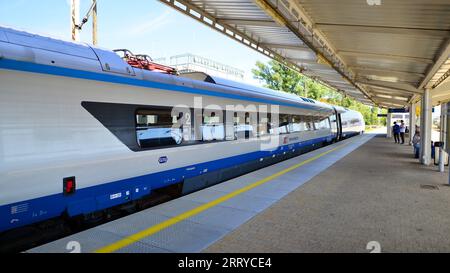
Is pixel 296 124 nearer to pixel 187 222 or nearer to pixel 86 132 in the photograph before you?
pixel 187 222

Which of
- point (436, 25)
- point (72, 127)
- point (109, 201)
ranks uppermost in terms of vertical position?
point (436, 25)

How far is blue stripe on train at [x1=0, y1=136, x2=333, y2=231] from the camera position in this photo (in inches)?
138

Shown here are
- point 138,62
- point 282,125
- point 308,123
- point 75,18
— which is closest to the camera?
point 138,62

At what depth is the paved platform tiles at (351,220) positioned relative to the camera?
383 cm

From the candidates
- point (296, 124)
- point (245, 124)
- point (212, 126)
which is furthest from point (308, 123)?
point (212, 126)

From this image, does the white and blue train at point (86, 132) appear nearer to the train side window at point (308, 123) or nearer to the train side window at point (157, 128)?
the train side window at point (157, 128)

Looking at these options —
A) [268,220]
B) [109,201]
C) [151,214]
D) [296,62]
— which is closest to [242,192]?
[268,220]

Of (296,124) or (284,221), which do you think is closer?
(284,221)

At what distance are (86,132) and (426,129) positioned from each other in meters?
11.6

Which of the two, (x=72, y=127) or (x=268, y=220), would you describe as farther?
(x=268, y=220)

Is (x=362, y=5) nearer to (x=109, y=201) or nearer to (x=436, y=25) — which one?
(x=436, y=25)

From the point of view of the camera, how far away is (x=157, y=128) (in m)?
5.49
